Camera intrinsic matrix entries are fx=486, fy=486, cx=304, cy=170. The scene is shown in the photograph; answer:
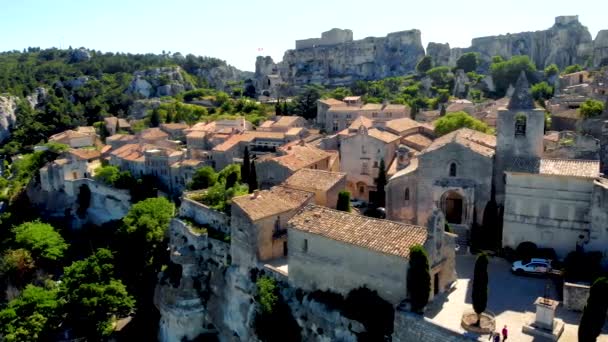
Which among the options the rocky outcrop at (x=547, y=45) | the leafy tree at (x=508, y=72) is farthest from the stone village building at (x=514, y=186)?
the rocky outcrop at (x=547, y=45)

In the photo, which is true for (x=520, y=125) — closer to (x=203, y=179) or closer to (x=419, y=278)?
(x=419, y=278)

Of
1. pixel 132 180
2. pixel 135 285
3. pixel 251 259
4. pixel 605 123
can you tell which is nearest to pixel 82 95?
pixel 132 180

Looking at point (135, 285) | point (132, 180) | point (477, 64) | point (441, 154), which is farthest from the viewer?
point (477, 64)

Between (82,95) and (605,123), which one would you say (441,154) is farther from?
(82,95)

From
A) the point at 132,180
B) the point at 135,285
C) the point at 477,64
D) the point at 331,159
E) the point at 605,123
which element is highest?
the point at 477,64

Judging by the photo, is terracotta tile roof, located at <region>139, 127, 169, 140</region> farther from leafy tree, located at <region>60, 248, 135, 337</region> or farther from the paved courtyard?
the paved courtyard

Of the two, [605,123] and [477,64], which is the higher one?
[477,64]

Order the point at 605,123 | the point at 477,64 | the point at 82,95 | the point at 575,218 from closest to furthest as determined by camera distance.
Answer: the point at 575,218
the point at 605,123
the point at 477,64
the point at 82,95
